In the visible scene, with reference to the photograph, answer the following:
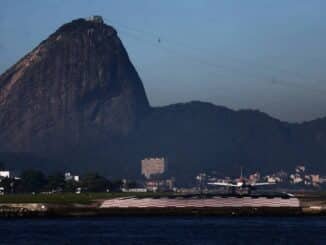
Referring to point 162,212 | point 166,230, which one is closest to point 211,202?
point 162,212

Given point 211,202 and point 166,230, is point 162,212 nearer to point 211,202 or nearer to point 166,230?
point 211,202

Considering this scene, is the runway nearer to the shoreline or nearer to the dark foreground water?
the shoreline

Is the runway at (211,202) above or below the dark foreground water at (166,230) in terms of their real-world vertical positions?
above

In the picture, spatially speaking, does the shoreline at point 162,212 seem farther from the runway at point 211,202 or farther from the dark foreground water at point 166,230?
the dark foreground water at point 166,230

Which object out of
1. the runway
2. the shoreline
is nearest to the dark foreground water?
the shoreline

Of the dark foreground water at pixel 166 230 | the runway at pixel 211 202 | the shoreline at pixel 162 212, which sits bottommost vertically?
the dark foreground water at pixel 166 230

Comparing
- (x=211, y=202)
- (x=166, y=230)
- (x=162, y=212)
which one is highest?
(x=211, y=202)

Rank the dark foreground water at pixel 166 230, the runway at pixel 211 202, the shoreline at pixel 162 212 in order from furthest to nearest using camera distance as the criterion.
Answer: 1. the runway at pixel 211 202
2. the shoreline at pixel 162 212
3. the dark foreground water at pixel 166 230

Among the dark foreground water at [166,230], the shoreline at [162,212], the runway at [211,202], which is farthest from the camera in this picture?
the runway at [211,202]

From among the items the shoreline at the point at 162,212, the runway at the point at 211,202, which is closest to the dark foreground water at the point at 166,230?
the shoreline at the point at 162,212
